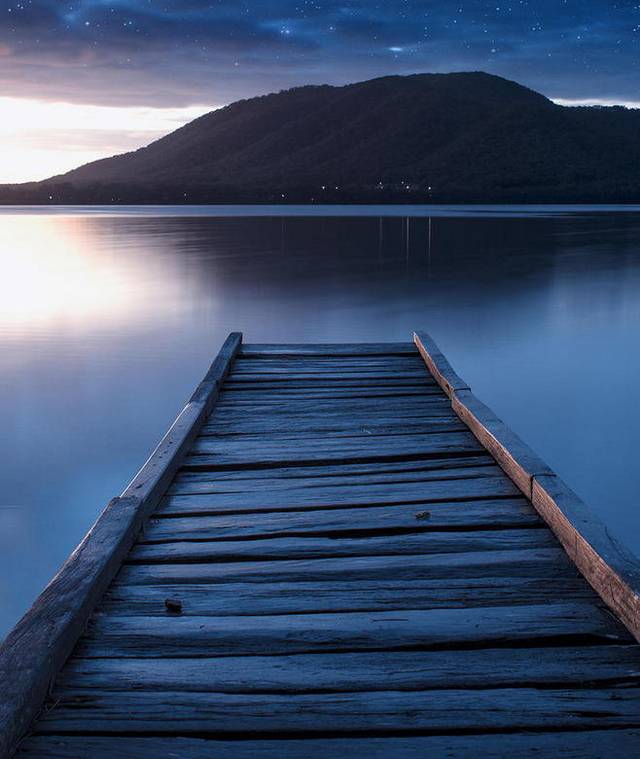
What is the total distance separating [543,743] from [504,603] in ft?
2.28

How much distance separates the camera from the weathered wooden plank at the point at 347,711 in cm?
209

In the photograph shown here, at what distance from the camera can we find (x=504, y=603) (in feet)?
8.87

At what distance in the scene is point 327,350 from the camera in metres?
7.91

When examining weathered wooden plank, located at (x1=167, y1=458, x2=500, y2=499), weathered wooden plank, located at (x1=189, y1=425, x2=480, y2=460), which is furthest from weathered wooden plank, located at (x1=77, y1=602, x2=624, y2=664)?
weathered wooden plank, located at (x1=189, y1=425, x2=480, y2=460)

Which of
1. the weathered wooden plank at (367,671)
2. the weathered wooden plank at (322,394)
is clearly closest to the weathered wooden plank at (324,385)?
the weathered wooden plank at (322,394)

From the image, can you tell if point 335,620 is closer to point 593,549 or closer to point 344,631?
point 344,631

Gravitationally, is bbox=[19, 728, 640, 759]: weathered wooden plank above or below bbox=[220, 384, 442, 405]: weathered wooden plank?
above

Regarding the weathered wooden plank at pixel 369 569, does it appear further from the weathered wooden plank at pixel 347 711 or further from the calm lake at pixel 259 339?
the calm lake at pixel 259 339

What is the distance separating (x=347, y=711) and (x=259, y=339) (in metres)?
11.4

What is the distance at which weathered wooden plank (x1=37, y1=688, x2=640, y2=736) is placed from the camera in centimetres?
209

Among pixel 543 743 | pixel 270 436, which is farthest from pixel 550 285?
pixel 543 743

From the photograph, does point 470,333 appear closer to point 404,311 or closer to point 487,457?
point 404,311

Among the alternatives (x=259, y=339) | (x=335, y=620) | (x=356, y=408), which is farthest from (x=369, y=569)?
(x=259, y=339)

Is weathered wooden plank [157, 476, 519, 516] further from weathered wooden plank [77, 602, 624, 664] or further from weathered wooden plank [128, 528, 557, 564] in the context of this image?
weathered wooden plank [77, 602, 624, 664]
